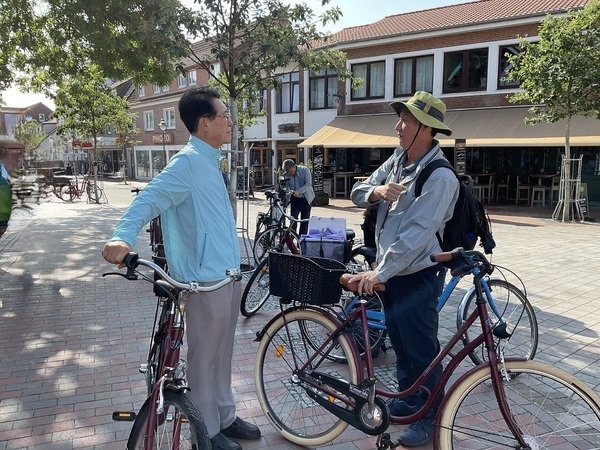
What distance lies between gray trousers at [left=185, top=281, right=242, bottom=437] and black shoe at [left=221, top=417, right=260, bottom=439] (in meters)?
0.31

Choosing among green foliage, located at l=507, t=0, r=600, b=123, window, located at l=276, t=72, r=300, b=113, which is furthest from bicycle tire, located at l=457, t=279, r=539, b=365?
window, located at l=276, t=72, r=300, b=113

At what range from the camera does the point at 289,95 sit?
24.7m

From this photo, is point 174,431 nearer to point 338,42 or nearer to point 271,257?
point 271,257

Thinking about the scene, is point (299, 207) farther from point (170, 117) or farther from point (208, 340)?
point (170, 117)

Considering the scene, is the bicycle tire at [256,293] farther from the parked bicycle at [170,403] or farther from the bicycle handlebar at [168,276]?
the parked bicycle at [170,403]

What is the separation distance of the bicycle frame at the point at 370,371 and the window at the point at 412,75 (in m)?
17.9

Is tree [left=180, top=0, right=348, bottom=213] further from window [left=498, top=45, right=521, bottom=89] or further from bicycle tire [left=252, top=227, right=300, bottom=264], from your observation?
window [left=498, top=45, right=521, bottom=89]

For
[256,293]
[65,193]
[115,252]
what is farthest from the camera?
[65,193]

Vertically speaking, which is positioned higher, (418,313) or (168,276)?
(168,276)

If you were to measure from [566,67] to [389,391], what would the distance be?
11.9m

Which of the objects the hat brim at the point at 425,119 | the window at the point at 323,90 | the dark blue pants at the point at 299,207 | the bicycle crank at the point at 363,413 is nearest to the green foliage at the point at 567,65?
the dark blue pants at the point at 299,207

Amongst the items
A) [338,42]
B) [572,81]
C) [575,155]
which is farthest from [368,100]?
[572,81]

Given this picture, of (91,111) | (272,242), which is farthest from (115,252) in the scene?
(91,111)

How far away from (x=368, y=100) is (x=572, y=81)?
10.1m
